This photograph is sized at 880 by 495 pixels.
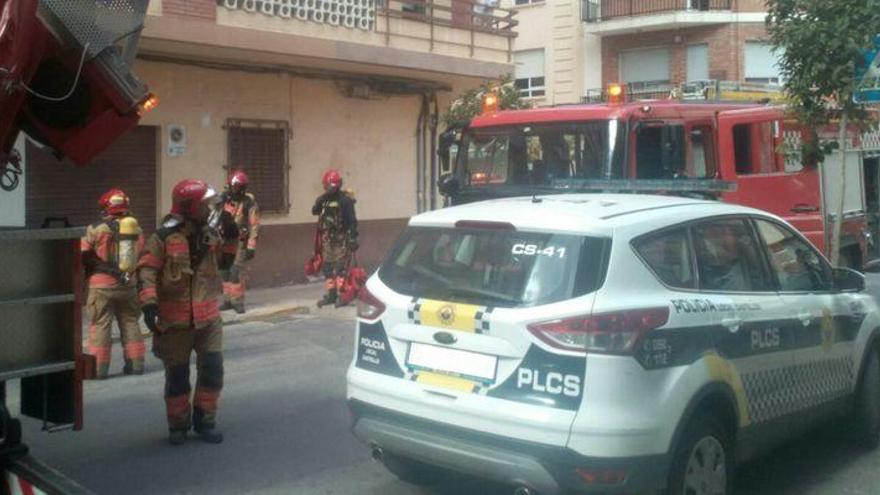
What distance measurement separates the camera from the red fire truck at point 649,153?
9.98 metres

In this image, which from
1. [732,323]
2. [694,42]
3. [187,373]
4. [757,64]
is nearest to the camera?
[732,323]

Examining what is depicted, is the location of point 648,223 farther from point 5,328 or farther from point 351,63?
point 351,63

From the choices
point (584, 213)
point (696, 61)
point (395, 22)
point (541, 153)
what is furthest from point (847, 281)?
point (696, 61)

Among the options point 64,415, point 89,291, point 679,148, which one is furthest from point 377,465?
point 679,148

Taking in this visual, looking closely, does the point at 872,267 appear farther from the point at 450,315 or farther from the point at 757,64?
the point at 757,64

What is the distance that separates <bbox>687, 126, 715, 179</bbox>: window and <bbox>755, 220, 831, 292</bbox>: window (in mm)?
4081

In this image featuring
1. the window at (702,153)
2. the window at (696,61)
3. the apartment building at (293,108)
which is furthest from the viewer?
the window at (696,61)

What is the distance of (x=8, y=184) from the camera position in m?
4.79

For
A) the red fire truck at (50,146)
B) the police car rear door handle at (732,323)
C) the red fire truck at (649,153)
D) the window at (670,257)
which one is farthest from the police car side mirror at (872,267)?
the red fire truck at (50,146)

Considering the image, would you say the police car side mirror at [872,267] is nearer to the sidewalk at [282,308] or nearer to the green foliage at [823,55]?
the green foliage at [823,55]

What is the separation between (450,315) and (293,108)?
36.8ft

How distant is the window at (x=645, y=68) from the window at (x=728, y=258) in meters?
23.0

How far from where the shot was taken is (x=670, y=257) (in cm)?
511

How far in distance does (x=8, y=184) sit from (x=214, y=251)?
7.10ft
